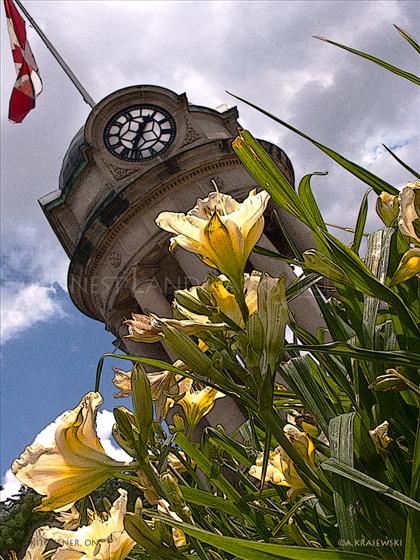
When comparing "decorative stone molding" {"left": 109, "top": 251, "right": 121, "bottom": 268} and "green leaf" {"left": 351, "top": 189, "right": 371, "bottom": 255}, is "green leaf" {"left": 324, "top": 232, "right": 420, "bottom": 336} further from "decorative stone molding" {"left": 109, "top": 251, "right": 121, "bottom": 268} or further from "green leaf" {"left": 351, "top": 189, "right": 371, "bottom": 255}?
"decorative stone molding" {"left": 109, "top": 251, "right": 121, "bottom": 268}

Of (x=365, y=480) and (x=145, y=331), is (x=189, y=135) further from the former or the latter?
(x=365, y=480)

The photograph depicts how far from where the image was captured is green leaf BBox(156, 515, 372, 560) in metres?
0.44

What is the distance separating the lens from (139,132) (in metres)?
9.75

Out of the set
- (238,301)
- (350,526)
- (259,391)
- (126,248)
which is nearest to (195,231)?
(238,301)

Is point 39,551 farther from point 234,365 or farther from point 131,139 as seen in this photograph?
point 131,139

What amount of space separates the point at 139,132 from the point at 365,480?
31.6ft

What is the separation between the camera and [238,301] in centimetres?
62

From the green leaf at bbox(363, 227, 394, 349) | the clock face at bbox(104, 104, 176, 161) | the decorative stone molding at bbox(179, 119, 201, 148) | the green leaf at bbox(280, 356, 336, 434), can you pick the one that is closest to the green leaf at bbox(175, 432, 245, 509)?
the green leaf at bbox(280, 356, 336, 434)

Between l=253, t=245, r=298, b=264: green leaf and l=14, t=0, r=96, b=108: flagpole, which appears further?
l=14, t=0, r=96, b=108: flagpole

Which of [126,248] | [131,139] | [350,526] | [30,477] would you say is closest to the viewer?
[350,526]

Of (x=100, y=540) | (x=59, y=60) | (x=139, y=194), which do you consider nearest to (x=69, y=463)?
(x=100, y=540)

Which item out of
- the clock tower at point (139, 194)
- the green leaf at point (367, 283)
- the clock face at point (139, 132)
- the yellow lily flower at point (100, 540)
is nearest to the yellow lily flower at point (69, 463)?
the yellow lily flower at point (100, 540)

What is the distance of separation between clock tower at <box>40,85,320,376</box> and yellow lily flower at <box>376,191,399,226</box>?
22.8ft

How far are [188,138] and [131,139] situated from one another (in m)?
0.92
